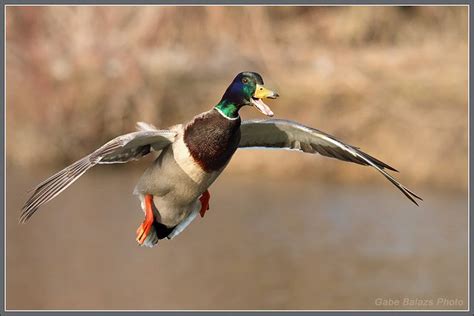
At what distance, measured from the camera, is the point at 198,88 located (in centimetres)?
1758

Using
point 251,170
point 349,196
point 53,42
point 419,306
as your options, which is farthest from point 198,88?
point 419,306

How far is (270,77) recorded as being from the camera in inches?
600

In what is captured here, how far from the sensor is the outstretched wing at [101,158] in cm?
431

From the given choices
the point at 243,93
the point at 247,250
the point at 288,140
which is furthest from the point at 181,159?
the point at 247,250

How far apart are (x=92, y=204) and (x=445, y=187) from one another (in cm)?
562

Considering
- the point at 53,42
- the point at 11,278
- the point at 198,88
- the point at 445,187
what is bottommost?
the point at 11,278

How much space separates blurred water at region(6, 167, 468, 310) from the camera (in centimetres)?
1391

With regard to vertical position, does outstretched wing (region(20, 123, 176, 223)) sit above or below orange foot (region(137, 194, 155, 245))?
above

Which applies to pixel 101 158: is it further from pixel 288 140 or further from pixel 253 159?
pixel 253 159

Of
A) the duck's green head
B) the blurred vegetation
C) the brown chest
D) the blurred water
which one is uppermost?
the duck's green head

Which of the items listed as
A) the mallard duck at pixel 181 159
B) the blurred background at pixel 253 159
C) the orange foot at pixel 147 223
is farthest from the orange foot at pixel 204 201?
the blurred background at pixel 253 159

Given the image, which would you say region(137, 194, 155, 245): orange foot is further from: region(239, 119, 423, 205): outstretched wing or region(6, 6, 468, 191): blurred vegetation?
region(6, 6, 468, 191): blurred vegetation

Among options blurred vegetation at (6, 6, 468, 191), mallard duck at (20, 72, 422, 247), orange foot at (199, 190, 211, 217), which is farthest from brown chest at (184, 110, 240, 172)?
blurred vegetation at (6, 6, 468, 191)

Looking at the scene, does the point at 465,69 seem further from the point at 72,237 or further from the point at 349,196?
the point at 72,237
